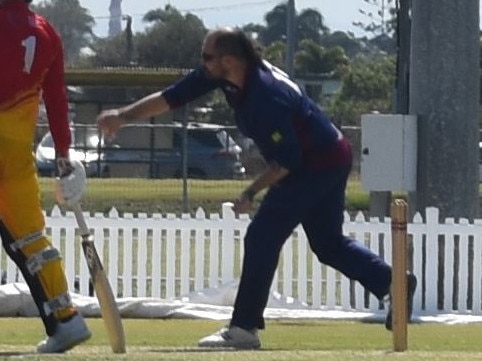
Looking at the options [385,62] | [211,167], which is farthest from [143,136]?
[385,62]

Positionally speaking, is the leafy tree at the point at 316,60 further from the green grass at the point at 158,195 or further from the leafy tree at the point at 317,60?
the green grass at the point at 158,195

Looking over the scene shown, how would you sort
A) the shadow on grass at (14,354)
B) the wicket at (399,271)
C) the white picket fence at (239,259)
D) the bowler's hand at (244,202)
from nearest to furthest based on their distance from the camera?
the shadow on grass at (14,354)
the wicket at (399,271)
the bowler's hand at (244,202)
the white picket fence at (239,259)

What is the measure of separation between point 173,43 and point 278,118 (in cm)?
4096

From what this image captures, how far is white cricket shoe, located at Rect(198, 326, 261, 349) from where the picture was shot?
9711 millimetres

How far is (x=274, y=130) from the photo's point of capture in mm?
9250

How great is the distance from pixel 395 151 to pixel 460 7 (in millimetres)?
1356

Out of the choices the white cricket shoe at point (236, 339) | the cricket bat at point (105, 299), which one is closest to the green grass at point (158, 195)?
the white cricket shoe at point (236, 339)

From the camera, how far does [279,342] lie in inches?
473

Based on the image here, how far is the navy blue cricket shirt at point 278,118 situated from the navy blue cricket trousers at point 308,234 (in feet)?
0.39

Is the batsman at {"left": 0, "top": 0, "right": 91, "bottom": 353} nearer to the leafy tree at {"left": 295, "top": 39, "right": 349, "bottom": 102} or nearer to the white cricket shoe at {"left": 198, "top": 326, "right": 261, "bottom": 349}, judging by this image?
the white cricket shoe at {"left": 198, "top": 326, "right": 261, "bottom": 349}

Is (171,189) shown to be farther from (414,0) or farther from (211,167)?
(414,0)

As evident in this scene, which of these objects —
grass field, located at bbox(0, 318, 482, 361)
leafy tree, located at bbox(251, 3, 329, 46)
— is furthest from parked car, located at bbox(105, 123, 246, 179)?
leafy tree, located at bbox(251, 3, 329, 46)

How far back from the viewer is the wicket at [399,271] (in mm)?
9102

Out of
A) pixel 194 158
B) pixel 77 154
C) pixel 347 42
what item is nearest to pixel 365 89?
pixel 194 158
